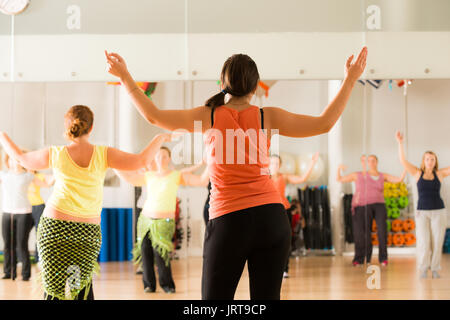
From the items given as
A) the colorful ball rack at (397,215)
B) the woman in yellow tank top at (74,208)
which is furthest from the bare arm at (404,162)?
the woman in yellow tank top at (74,208)

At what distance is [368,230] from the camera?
410cm

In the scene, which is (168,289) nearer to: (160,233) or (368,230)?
(160,233)

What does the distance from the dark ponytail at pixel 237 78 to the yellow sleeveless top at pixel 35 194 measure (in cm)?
262

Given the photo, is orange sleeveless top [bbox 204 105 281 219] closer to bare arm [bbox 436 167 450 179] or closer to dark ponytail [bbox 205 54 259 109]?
dark ponytail [bbox 205 54 259 109]

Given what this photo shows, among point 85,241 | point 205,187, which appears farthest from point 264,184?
point 205,187

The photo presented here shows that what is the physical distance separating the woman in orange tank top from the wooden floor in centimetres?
227

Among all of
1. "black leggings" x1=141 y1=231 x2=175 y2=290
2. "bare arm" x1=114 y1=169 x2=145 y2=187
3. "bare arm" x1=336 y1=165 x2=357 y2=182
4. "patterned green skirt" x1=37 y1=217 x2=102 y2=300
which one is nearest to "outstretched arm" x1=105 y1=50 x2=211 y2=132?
"patterned green skirt" x1=37 y1=217 x2=102 y2=300

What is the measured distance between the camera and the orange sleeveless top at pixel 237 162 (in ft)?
5.69

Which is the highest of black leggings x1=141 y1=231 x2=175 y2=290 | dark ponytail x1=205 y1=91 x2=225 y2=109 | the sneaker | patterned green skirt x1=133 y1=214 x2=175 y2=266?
dark ponytail x1=205 y1=91 x2=225 y2=109

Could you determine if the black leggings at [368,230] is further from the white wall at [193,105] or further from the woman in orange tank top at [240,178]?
the woman in orange tank top at [240,178]

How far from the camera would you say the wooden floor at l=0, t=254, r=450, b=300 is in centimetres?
387

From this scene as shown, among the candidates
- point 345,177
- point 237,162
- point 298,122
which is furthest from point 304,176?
point 237,162

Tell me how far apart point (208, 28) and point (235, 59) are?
2.23m

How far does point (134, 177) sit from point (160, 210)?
1.10ft
